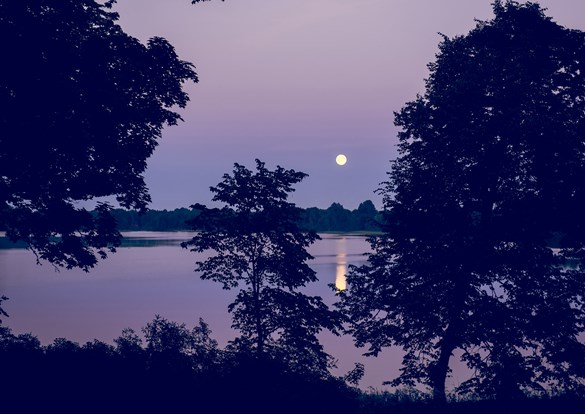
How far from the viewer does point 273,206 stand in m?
24.8

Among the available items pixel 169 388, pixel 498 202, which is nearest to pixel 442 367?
pixel 498 202

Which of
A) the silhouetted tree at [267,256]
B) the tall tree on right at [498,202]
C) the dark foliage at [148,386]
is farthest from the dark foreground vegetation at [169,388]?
the silhouetted tree at [267,256]

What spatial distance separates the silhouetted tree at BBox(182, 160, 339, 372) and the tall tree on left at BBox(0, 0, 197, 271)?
27.9ft

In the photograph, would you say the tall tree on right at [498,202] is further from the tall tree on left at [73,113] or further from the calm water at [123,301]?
the calm water at [123,301]

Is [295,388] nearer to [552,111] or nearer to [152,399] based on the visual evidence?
[152,399]

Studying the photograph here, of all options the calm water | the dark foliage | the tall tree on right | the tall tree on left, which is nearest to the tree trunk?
the tall tree on right

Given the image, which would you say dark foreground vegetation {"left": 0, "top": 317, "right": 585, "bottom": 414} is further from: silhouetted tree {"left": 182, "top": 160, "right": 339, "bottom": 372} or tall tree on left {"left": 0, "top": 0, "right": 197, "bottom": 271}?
silhouetted tree {"left": 182, "top": 160, "right": 339, "bottom": 372}

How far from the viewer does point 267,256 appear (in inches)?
982

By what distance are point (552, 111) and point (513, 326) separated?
302 inches

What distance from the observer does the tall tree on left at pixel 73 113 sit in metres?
12.8

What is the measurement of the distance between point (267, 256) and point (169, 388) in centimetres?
1353

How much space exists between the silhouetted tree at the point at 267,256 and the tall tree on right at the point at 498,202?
5.10 meters

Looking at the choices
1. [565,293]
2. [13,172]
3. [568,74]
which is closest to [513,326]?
[565,293]

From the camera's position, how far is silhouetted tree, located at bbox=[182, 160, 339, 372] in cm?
2412
